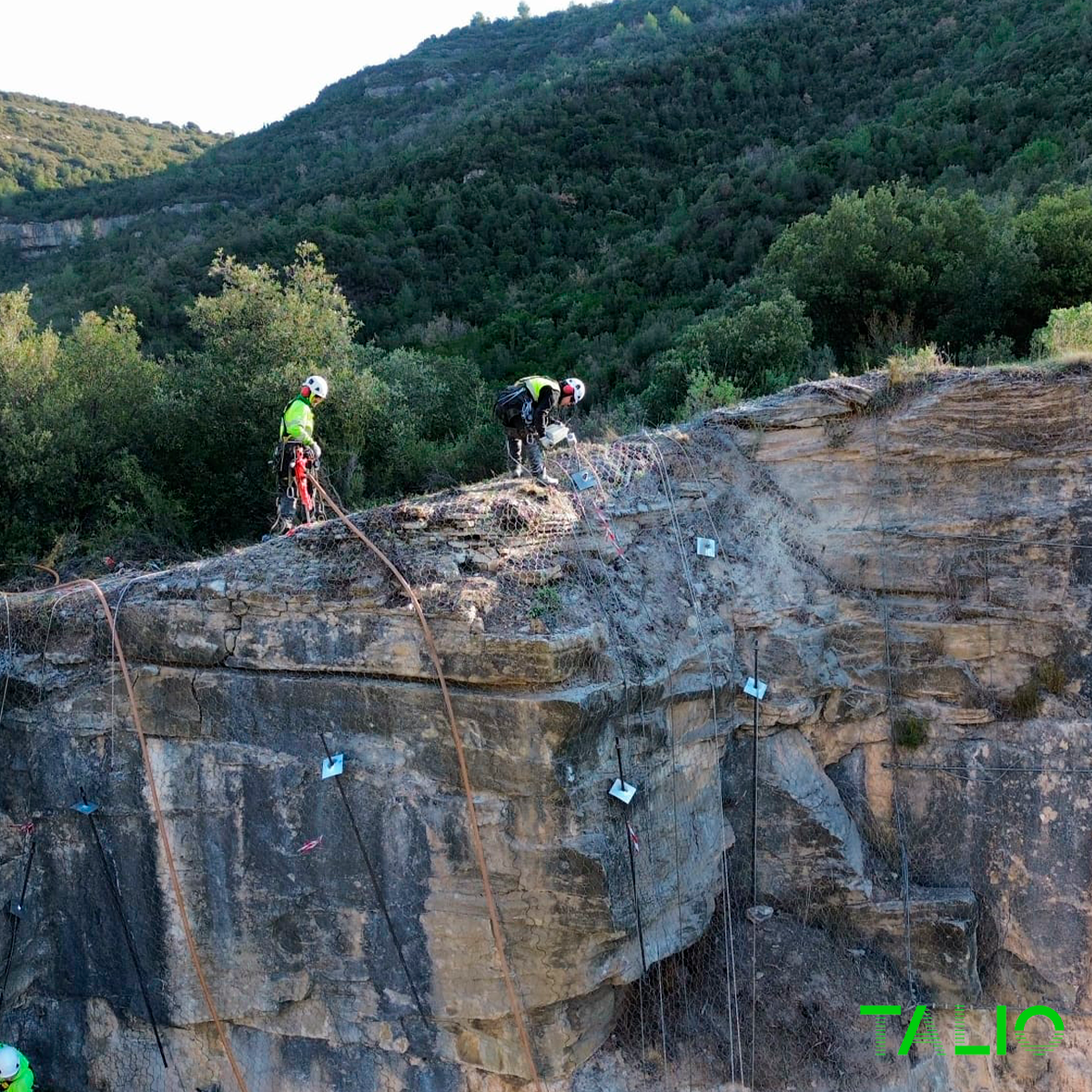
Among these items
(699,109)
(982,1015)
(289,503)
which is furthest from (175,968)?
(699,109)

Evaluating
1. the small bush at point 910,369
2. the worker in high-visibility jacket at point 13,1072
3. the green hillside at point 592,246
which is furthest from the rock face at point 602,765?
the green hillside at point 592,246

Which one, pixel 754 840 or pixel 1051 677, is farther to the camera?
pixel 1051 677

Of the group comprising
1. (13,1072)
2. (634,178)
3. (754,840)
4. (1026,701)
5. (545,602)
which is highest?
(634,178)

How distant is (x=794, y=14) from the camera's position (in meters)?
35.7

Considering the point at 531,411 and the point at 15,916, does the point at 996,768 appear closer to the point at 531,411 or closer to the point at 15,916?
the point at 531,411

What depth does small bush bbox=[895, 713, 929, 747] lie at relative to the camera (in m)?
9.34

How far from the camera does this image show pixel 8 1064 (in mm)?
8078

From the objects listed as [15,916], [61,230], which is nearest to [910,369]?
[15,916]

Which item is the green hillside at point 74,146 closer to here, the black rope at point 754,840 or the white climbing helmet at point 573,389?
the white climbing helmet at point 573,389

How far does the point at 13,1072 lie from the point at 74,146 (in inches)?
2141

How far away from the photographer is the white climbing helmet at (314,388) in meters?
9.80

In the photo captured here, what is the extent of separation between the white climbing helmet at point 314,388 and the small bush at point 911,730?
22.0ft

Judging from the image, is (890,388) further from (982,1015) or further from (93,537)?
(93,537)

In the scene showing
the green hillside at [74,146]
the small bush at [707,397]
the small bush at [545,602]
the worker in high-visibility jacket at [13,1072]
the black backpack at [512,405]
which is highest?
the green hillside at [74,146]
